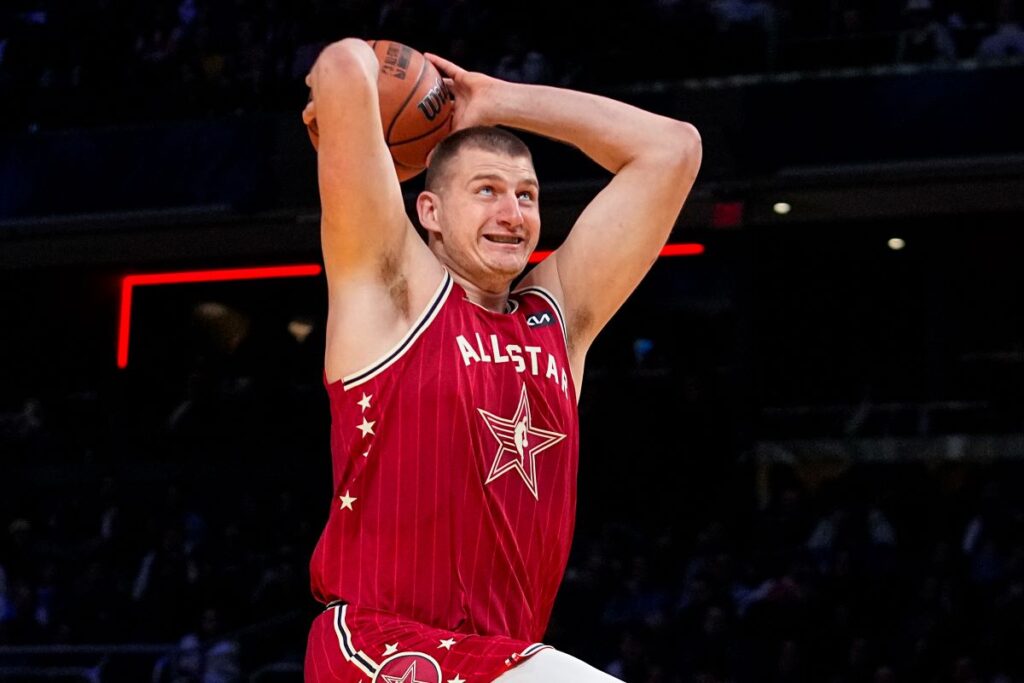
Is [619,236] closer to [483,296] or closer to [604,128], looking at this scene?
[604,128]

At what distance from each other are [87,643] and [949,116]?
7453 millimetres

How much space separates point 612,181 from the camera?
4184 mm

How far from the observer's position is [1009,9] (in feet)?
38.0

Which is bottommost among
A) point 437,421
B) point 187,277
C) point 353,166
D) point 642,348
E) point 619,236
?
point 642,348

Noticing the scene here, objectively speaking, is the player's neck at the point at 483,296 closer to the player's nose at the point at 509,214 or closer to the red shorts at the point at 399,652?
the player's nose at the point at 509,214

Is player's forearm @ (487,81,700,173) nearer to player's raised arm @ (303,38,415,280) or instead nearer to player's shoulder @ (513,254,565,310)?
player's shoulder @ (513,254,565,310)

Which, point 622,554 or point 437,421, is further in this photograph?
point 622,554

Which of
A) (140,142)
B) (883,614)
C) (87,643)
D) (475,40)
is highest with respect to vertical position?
(475,40)

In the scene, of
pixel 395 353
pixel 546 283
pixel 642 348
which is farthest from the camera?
pixel 642 348

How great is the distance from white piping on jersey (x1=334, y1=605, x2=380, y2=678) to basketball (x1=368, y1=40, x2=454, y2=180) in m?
1.14

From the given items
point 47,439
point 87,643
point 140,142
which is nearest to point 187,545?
point 87,643

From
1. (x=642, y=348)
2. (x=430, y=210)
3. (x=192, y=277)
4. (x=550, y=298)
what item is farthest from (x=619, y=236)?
(x=192, y=277)

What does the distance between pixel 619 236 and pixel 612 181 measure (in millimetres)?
145

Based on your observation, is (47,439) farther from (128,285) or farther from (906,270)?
(906,270)
